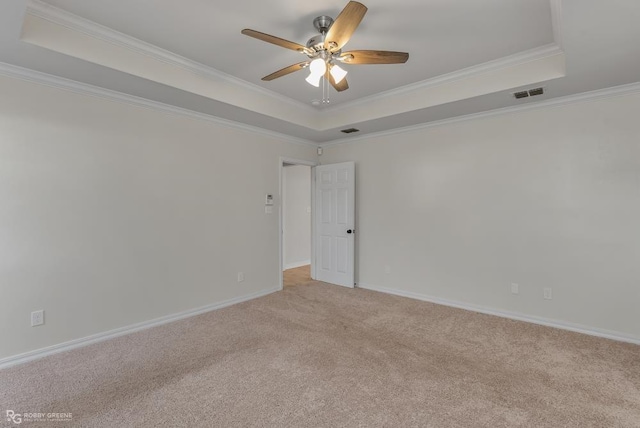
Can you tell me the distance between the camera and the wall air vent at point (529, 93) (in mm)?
3152

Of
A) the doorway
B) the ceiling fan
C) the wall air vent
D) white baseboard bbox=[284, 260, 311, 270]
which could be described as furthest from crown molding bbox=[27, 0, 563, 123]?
white baseboard bbox=[284, 260, 311, 270]

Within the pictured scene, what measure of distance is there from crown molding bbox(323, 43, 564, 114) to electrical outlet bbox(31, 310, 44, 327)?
4.07m

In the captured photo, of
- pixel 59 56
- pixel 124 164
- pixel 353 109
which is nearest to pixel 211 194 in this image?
pixel 124 164

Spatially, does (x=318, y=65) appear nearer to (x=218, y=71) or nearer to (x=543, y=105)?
(x=218, y=71)

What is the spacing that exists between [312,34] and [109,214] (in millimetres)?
2628

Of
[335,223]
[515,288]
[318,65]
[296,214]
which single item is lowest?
[515,288]

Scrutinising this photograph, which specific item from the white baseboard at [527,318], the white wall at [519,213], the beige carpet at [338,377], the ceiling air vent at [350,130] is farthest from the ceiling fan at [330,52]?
the white baseboard at [527,318]

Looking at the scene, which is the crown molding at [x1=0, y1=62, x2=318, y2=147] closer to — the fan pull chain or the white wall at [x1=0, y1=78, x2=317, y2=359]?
the white wall at [x1=0, y1=78, x2=317, y2=359]

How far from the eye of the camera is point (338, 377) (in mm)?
2434

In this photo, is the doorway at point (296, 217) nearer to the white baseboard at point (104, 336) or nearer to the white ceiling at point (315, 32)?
the white baseboard at point (104, 336)

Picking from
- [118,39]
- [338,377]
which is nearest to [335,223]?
[338,377]

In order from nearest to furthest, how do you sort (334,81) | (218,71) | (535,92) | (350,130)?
(334,81)
(535,92)
(218,71)
(350,130)

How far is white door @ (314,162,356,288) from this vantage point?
5.06m

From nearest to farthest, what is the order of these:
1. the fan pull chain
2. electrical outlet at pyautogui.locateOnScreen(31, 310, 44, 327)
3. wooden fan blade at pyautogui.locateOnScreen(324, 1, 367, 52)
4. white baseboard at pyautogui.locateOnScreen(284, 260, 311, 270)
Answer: wooden fan blade at pyautogui.locateOnScreen(324, 1, 367, 52) → electrical outlet at pyautogui.locateOnScreen(31, 310, 44, 327) → the fan pull chain → white baseboard at pyautogui.locateOnScreen(284, 260, 311, 270)
